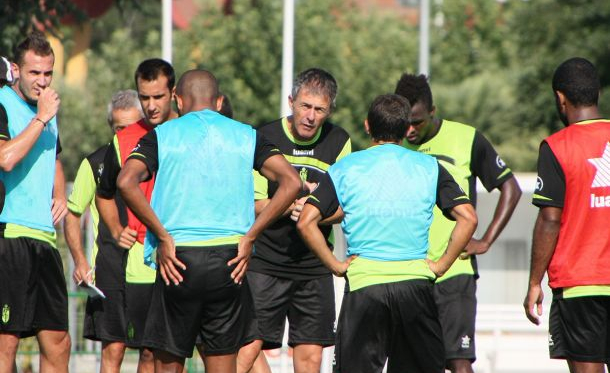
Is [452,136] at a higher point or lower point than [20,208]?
higher

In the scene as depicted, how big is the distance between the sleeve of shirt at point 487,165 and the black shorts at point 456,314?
77cm

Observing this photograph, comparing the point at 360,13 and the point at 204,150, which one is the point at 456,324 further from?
the point at 360,13

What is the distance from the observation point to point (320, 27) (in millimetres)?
32281

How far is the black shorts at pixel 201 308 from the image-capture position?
6996 millimetres

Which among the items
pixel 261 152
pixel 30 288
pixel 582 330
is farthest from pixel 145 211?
pixel 582 330

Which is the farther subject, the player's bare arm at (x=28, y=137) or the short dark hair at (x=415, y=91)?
the short dark hair at (x=415, y=91)

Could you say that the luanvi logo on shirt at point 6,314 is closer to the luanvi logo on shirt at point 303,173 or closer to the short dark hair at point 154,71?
the short dark hair at point 154,71

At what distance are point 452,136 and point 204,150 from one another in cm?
272

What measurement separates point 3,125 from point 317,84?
7.78ft

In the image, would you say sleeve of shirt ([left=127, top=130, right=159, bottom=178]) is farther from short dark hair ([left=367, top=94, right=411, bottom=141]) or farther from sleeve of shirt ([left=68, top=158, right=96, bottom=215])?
sleeve of shirt ([left=68, top=158, right=96, bottom=215])

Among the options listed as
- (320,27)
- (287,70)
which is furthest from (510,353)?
(320,27)

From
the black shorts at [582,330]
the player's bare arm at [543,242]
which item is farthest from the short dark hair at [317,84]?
the black shorts at [582,330]

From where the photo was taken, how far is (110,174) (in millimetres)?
7816

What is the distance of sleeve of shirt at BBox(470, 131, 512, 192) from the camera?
8977 millimetres
